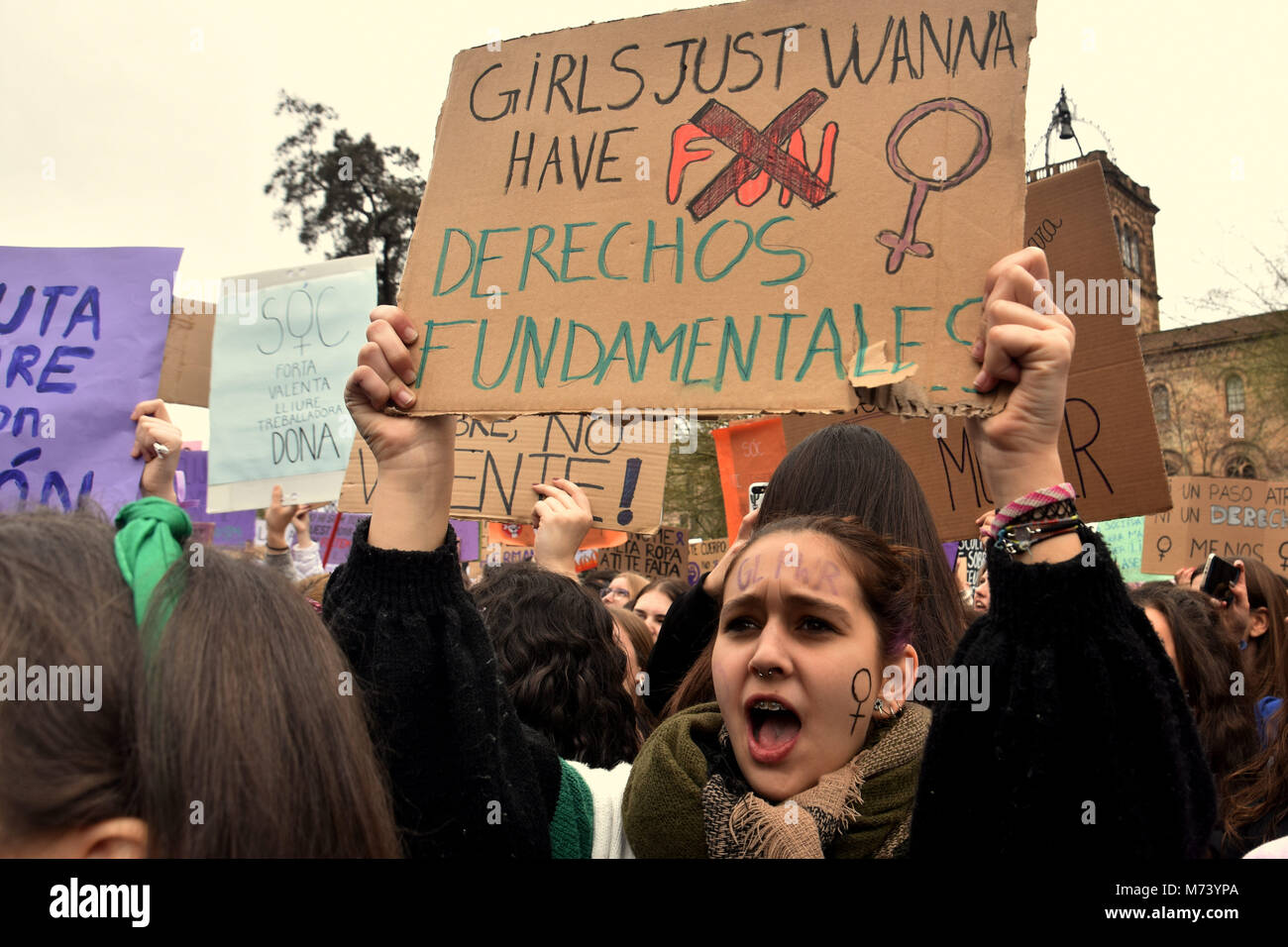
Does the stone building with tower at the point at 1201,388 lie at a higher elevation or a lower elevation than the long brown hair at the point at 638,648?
higher

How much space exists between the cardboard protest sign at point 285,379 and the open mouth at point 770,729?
8.53 ft

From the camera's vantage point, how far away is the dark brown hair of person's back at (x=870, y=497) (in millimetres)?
2361

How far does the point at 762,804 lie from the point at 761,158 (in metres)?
1.15

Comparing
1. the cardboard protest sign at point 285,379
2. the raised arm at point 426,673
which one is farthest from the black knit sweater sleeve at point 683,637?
the cardboard protest sign at point 285,379

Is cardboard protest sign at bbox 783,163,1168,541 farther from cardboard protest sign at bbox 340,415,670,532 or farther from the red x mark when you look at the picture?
cardboard protest sign at bbox 340,415,670,532

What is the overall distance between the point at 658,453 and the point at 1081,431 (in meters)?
1.72

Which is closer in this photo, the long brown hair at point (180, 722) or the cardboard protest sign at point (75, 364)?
the long brown hair at point (180, 722)

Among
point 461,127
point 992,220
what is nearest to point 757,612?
point 992,220

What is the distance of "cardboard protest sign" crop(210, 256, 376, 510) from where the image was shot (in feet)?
13.3

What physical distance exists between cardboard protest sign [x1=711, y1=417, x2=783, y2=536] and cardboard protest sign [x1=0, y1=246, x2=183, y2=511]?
2572mm

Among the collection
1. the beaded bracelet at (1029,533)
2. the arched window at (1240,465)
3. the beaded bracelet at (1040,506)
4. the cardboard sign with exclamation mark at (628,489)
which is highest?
the arched window at (1240,465)

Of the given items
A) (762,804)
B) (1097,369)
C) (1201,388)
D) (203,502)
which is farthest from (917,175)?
(1201,388)

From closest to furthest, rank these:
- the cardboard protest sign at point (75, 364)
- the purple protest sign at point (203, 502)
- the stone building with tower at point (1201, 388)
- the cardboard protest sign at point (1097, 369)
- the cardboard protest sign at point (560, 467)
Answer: the cardboard protest sign at point (1097, 369)
the cardboard protest sign at point (75, 364)
the cardboard protest sign at point (560, 467)
the purple protest sign at point (203, 502)
the stone building with tower at point (1201, 388)

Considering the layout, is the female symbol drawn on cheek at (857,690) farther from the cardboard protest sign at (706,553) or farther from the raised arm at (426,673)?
the cardboard protest sign at (706,553)
